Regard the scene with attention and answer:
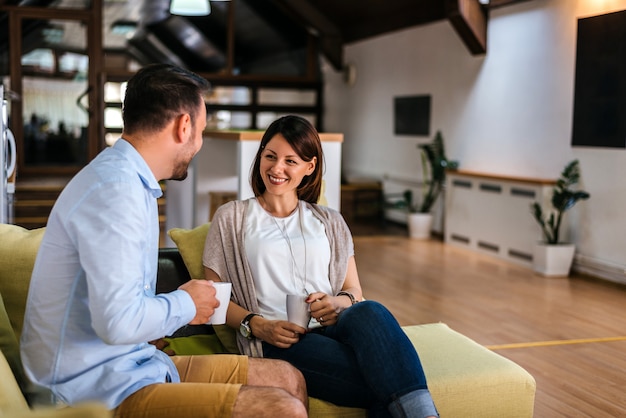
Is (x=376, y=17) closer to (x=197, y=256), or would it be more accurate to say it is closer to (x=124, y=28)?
(x=124, y=28)

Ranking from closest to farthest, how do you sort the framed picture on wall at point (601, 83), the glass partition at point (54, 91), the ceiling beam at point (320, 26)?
the framed picture on wall at point (601, 83) < the glass partition at point (54, 91) < the ceiling beam at point (320, 26)

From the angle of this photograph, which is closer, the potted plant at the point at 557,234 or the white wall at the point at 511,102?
the white wall at the point at 511,102

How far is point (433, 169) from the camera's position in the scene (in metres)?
8.17

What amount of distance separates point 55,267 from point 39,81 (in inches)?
371

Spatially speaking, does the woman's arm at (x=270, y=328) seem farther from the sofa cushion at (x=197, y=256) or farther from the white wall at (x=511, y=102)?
the white wall at (x=511, y=102)

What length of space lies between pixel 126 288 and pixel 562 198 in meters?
5.09

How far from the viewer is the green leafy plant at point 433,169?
26.6ft

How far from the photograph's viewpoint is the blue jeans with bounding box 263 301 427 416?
6.50 feet

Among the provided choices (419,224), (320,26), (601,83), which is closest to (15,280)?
(601,83)

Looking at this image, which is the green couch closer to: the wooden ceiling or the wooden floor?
the wooden floor

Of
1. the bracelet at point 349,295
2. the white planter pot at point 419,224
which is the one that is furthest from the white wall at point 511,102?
the bracelet at point 349,295

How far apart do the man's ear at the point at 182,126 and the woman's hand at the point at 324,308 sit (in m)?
0.78

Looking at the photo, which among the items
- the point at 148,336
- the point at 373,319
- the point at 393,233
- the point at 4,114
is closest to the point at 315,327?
the point at 373,319

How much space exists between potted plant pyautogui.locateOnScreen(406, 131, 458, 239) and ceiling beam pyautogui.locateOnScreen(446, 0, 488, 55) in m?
1.17
